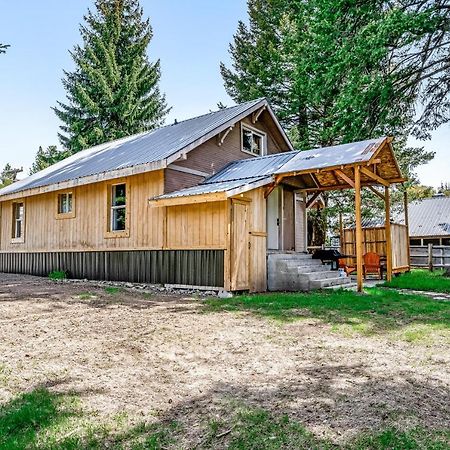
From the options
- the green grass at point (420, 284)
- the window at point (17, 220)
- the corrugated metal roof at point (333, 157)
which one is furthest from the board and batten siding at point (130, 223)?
the green grass at point (420, 284)

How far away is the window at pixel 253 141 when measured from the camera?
14.4 m

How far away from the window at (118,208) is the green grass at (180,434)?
9.21 m

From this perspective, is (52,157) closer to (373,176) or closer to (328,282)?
(328,282)

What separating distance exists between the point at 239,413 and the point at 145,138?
530 inches

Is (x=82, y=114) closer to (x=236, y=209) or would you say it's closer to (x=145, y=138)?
(x=145, y=138)

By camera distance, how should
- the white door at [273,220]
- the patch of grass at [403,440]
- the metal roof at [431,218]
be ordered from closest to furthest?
1. the patch of grass at [403,440]
2. the white door at [273,220]
3. the metal roof at [431,218]

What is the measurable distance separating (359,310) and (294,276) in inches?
135

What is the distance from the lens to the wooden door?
9648 mm

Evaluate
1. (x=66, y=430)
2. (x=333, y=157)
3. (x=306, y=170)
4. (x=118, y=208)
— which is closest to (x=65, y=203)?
(x=118, y=208)

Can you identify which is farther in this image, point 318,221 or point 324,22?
point 318,221

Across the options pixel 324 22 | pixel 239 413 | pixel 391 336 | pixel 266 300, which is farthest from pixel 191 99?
pixel 239 413

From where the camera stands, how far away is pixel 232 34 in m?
26.5

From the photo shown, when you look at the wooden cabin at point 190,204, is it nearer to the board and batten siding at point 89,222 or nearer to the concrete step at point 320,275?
the board and batten siding at point 89,222

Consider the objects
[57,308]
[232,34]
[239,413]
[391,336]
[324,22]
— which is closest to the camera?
[239,413]
